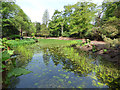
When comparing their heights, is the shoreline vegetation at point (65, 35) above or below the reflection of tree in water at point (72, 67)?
above

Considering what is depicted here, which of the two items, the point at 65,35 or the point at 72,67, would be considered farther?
the point at 65,35

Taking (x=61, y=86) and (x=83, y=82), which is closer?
(x=61, y=86)

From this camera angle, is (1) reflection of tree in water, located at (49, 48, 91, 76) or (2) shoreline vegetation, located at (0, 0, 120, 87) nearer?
(1) reflection of tree in water, located at (49, 48, 91, 76)

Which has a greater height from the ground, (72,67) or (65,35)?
(65,35)

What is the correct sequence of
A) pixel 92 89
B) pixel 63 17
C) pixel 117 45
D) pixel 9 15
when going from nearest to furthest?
1. pixel 92 89
2. pixel 117 45
3. pixel 9 15
4. pixel 63 17

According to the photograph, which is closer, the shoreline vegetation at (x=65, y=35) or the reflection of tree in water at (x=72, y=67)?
the reflection of tree in water at (x=72, y=67)

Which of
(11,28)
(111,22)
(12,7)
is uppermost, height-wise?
(12,7)

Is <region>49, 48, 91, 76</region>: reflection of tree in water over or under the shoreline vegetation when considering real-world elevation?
under

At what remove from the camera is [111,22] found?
19.9 feet

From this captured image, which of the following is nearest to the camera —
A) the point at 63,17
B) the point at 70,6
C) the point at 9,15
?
the point at 9,15

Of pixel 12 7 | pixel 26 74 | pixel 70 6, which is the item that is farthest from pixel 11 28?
pixel 70 6

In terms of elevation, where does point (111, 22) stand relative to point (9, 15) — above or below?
below

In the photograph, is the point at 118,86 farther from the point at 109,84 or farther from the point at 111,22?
the point at 111,22

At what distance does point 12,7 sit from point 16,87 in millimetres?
18619
